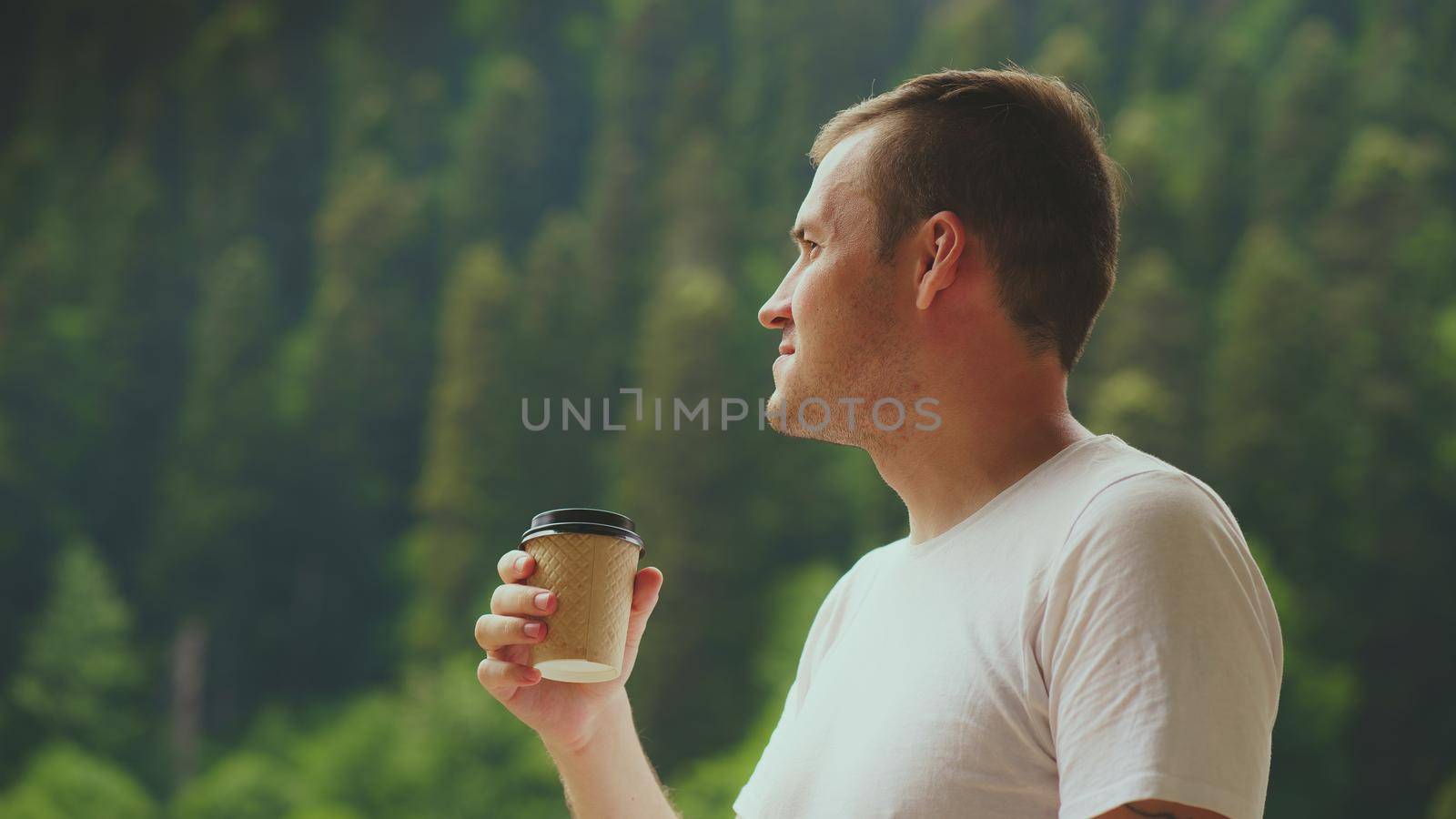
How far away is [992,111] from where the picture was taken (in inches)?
45.9

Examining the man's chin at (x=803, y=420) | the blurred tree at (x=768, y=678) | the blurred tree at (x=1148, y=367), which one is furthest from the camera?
the blurred tree at (x=768, y=678)

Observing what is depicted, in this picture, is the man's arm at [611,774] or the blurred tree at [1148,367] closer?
the man's arm at [611,774]

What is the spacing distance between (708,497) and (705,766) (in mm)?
2093

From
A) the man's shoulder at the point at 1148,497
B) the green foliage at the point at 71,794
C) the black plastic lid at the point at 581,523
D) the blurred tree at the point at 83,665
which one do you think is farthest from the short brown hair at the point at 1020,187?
the blurred tree at the point at 83,665

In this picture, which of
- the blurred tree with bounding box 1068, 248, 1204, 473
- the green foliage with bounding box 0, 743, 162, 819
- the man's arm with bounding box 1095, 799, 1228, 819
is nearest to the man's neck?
the man's arm with bounding box 1095, 799, 1228, 819

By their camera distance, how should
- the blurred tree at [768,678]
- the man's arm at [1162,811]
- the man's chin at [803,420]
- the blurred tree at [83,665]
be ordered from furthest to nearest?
the blurred tree at [83,665] < the blurred tree at [768,678] < the man's chin at [803,420] < the man's arm at [1162,811]

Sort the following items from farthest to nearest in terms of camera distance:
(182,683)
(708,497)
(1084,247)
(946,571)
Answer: (182,683)
(708,497)
(1084,247)
(946,571)

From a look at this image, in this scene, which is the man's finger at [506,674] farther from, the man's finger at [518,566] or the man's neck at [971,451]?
the man's neck at [971,451]

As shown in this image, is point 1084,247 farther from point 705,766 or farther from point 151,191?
point 151,191

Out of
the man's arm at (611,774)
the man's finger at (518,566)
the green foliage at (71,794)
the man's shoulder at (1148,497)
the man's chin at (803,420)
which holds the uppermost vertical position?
the man's chin at (803,420)

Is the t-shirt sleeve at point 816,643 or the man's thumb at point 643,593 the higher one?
the man's thumb at point 643,593

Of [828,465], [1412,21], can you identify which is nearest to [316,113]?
[828,465]

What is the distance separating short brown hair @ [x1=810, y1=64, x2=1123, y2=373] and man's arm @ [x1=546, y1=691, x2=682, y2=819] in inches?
23.2

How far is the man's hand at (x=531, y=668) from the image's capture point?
1152mm
